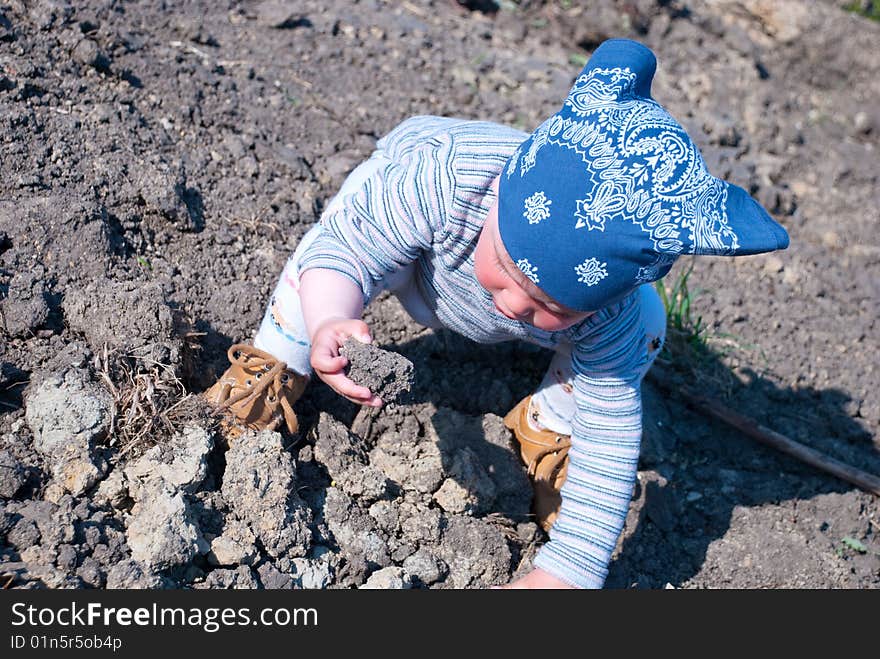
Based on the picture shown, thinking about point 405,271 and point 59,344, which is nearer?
point 59,344

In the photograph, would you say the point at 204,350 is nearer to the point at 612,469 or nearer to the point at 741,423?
the point at 612,469

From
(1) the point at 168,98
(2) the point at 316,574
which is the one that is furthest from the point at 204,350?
(1) the point at 168,98

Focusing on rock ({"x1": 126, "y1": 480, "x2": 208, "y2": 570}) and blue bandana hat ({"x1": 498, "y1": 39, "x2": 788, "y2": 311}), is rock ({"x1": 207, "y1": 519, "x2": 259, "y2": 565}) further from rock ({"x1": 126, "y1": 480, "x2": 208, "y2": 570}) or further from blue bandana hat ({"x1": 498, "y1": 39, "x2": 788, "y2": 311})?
blue bandana hat ({"x1": 498, "y1": 39, "x2": 788, "y2": 311})

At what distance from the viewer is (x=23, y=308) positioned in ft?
7.88

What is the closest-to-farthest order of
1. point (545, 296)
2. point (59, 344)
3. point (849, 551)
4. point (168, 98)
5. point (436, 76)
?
1. point (545, 296)
2. point (59, 344)
3. point (849, 551)
4. point (168, 98)
5. point (436, 76)

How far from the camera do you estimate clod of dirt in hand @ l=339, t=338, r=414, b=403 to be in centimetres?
203

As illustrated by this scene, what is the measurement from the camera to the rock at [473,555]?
248 cm

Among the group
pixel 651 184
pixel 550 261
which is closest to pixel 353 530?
pixel 550 261

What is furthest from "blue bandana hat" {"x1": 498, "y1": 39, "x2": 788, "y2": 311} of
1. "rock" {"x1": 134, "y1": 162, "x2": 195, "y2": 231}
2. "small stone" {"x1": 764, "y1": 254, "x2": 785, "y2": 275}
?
"small stone" {"x1": 764, "y1": 254, "x2": 785, "y2": 275}

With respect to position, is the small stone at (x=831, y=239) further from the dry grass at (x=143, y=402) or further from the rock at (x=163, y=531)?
the rock at (x=163, y=531)

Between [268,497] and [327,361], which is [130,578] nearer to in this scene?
[268,497]

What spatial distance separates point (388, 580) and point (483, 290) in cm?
76

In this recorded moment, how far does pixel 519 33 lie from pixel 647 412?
7.23 feet

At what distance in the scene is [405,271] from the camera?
258 centimetres
